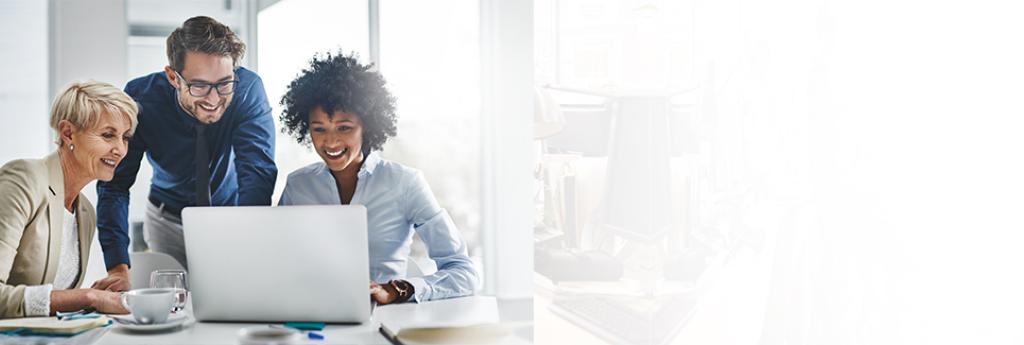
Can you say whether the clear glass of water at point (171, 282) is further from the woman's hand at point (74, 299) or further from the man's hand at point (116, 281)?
the man's hand at point (116, 281)

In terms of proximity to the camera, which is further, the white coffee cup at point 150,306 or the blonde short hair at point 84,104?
the blonde short hair at point 84,104

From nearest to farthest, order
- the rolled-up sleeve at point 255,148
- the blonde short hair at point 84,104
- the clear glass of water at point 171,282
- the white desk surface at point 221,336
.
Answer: the white desk surface at point 221,336, the clear glass of water at point 171,282, the blonde short hair at point 84,104, the rolled-up sleeve at point 255,148

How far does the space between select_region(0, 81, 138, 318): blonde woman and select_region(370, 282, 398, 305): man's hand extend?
91 centimetres

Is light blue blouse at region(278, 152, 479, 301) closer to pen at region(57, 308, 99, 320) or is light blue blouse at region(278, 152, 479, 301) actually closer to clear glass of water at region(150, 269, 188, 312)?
pen at region(57, 308, 99, 320)

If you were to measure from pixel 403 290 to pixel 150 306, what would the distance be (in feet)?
2.41

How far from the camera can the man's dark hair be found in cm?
274

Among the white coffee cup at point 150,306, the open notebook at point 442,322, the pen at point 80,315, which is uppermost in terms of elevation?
the white coffee cup at point 150,306

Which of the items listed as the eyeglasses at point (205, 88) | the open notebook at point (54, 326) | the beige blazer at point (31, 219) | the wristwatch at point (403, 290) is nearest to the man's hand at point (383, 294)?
the wristwatch at point (403, 290)

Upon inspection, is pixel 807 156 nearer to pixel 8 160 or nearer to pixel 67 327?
pixel 67 327

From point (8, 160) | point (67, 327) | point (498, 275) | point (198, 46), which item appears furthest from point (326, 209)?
point (498, 275)

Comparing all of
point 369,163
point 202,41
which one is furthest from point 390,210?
point 202,41

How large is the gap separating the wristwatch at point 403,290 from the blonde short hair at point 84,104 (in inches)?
45.8

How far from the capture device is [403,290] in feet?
7.75

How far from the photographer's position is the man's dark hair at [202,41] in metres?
2.74
